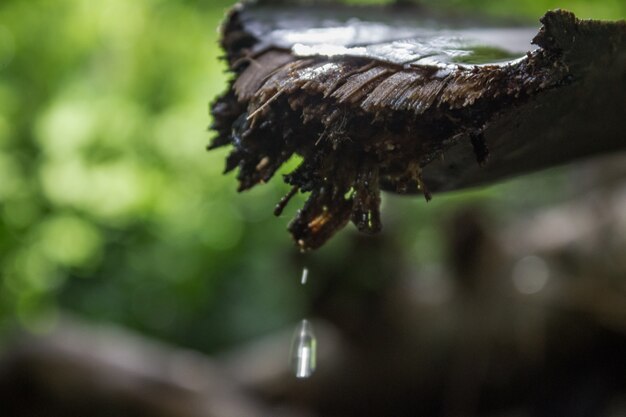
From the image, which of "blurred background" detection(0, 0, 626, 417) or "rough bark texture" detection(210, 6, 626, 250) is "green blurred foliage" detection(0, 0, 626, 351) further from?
"rough bark texture" detection(210, 6, 626, 250)

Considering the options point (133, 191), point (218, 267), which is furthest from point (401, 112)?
point (218, 267)

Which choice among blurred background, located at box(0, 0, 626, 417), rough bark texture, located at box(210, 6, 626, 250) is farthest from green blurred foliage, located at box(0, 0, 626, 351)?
rough bark texture, located at box(210, 6, 626, 250)

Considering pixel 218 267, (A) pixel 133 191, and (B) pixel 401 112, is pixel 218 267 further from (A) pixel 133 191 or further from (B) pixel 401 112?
(B) pixel 401 112

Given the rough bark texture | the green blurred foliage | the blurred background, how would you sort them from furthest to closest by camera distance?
the green blurred foliage < the blurred background < the rough bark texture

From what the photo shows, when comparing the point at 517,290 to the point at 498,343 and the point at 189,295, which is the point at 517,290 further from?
the point at 189,295

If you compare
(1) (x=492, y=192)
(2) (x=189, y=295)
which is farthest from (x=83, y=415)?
(1) (x=492, y=192)

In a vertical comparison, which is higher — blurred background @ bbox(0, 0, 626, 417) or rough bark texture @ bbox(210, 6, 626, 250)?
blurred background @ bbox(0, 0, 626, 417)

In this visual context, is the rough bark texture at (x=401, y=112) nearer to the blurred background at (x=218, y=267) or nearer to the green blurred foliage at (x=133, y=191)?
the blurred background at (x=218, y=267)
